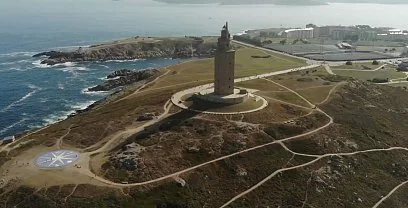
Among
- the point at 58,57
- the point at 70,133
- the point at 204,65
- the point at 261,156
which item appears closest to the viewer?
the point at 261,156

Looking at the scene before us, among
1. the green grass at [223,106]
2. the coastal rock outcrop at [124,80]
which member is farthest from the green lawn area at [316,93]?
the coastal rock outcrop at [124,80]

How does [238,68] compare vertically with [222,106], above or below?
above

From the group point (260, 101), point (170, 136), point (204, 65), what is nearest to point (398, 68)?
point (204, 65)

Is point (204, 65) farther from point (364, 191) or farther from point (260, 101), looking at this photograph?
point (364, 191)

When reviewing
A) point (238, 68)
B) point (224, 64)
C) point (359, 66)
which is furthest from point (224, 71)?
point (359, 66)

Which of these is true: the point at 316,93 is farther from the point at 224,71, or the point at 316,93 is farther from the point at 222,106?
the point at 222,106
